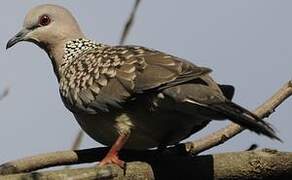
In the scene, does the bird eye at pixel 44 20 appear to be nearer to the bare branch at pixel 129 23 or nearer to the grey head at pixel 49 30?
the grey head at pixel 49 30

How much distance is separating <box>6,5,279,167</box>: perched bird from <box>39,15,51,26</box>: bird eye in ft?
2.54

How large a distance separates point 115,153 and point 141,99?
1.35 ft

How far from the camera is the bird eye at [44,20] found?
260 inches

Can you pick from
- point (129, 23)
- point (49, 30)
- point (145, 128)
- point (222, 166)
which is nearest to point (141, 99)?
point (145, 128)

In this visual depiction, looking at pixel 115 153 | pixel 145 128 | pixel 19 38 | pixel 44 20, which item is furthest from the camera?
pixel 44 20

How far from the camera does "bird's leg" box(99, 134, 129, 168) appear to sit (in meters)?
4.28

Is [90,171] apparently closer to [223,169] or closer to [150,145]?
[223,169]

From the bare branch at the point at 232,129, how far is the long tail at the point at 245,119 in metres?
0.54

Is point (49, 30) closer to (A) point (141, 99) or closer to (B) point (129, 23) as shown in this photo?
(A) point (141, 99)

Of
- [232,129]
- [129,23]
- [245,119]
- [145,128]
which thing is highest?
[129,23]

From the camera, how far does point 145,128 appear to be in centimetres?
491

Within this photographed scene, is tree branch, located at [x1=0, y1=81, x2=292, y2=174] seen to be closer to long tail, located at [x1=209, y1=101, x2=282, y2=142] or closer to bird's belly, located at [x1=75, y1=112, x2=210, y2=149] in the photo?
bird's belly, located at [x1=75, y1=112, x2=210, y2=149]

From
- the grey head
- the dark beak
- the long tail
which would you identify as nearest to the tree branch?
the long tail

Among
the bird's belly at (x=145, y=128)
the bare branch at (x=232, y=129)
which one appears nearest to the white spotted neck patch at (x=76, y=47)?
the bird's belly at (x=145, y=128)
